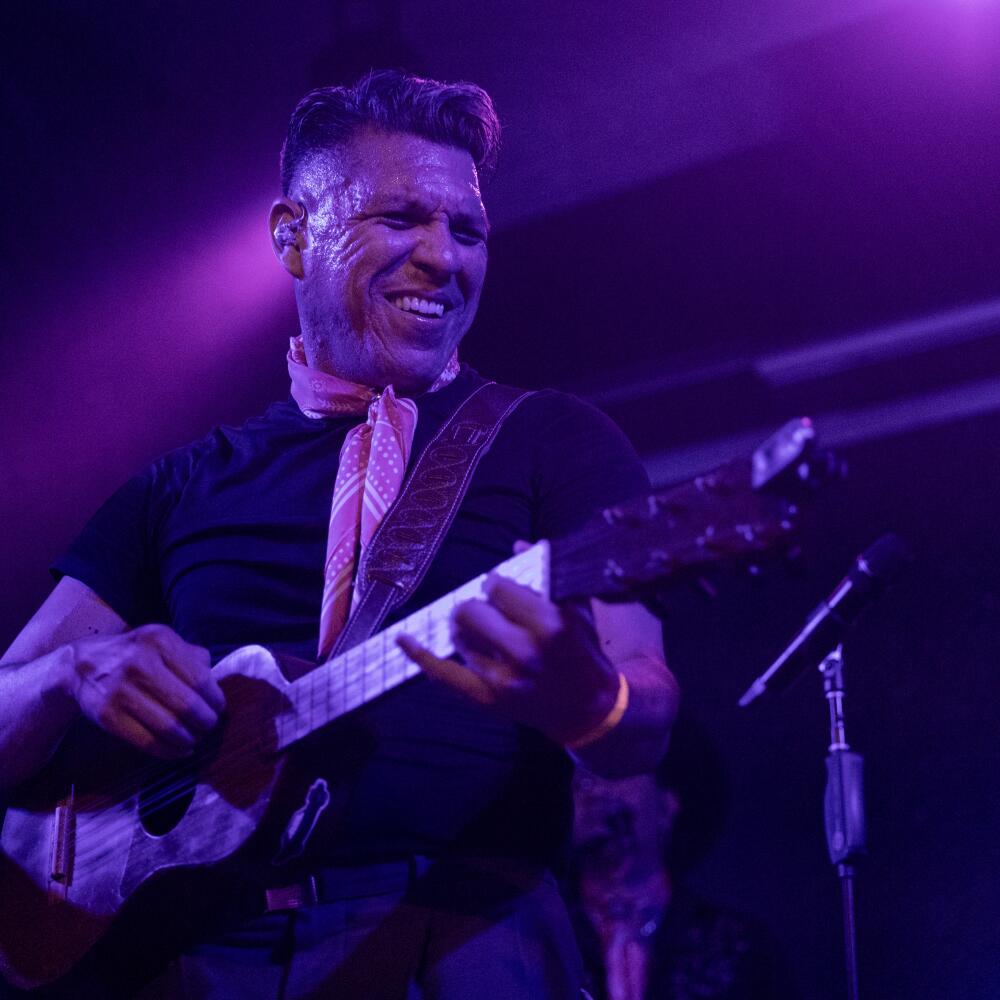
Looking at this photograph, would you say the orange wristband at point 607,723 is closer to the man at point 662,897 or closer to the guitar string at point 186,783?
the guitar string at point 186,783

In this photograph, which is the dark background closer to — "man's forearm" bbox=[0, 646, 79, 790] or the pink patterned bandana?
the pink patterned bandana

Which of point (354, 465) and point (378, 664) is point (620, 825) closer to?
point (354, 465)

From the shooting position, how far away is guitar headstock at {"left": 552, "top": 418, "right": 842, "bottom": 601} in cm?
141

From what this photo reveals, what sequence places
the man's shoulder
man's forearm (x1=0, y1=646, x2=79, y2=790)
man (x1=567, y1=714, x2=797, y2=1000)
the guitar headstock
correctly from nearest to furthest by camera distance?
the guitar headstock, man's forearm (x1=0, y1=646, x2=79, y2=790), the man's shoulder, man (x1=567, y1=714, x2=797, y2=1000)

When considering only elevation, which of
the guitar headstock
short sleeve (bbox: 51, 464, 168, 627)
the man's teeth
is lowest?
the guitar headstock

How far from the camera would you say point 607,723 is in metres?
1.65

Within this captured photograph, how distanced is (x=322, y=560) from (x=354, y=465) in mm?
240

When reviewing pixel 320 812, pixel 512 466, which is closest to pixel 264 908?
pixel 320 812

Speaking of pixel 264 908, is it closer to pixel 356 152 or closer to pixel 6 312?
pixel 356 152

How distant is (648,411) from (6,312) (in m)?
2.57

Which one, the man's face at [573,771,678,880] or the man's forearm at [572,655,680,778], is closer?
the man's forearm at [572,655,680,778]

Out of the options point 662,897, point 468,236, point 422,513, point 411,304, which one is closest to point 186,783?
point 422,513

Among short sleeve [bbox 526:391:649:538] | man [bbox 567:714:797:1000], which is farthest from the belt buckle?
man [bbox 567:714:797:1000]

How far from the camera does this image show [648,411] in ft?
17.0
